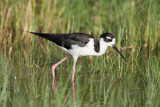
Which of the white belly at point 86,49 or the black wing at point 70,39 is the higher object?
the black wing at point 70,39

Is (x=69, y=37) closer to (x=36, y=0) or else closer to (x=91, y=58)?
(x=91, y=58)

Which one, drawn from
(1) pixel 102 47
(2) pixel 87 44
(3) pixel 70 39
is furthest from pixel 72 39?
(1) pixel 102 47

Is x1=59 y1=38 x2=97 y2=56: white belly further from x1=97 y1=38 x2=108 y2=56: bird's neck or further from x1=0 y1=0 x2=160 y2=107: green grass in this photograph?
x1=0 y1=0 x2=160 y2=107: green grass

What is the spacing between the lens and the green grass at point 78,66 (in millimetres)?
4832

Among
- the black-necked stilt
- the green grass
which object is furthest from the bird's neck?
the green grass

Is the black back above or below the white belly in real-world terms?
above

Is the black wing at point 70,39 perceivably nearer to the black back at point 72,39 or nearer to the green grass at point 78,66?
the black back at point 72,39

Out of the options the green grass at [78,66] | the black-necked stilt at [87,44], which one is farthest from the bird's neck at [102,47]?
the green grass at [78,66]

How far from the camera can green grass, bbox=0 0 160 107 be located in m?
4.83

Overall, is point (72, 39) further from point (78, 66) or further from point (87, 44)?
point (78, 66)

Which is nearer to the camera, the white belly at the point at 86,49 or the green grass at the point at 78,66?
the green grass at the point at 78,66

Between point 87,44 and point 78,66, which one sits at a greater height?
point 87,44

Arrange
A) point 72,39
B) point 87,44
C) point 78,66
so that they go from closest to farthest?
point 87,44 < point 72,39 < point 78,66

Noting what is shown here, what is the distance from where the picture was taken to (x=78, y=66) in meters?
6.84
